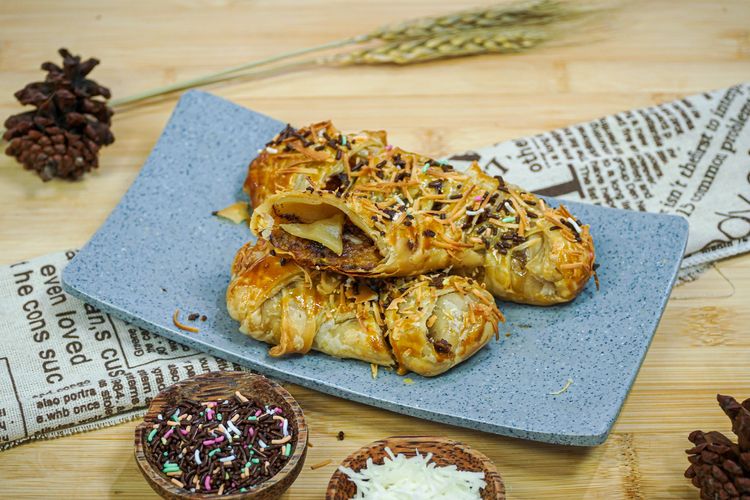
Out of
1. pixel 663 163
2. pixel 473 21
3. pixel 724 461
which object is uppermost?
pixel 473 21

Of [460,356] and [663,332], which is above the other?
[460,356]

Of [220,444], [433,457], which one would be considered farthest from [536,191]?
[220,444]

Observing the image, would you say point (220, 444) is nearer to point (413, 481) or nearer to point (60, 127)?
point (413, 481)

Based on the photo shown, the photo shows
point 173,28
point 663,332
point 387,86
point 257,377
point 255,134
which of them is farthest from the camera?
point 173,28

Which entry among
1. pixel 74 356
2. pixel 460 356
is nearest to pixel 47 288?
pixel 74 356

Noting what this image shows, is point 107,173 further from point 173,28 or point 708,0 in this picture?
point 708,0

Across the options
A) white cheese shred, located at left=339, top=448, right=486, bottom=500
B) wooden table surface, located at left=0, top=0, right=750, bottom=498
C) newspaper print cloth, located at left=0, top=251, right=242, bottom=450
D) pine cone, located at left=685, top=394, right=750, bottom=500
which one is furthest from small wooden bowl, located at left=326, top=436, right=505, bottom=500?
newspaper print cloth, located at left=0, top=251, right=242, bottom=450
